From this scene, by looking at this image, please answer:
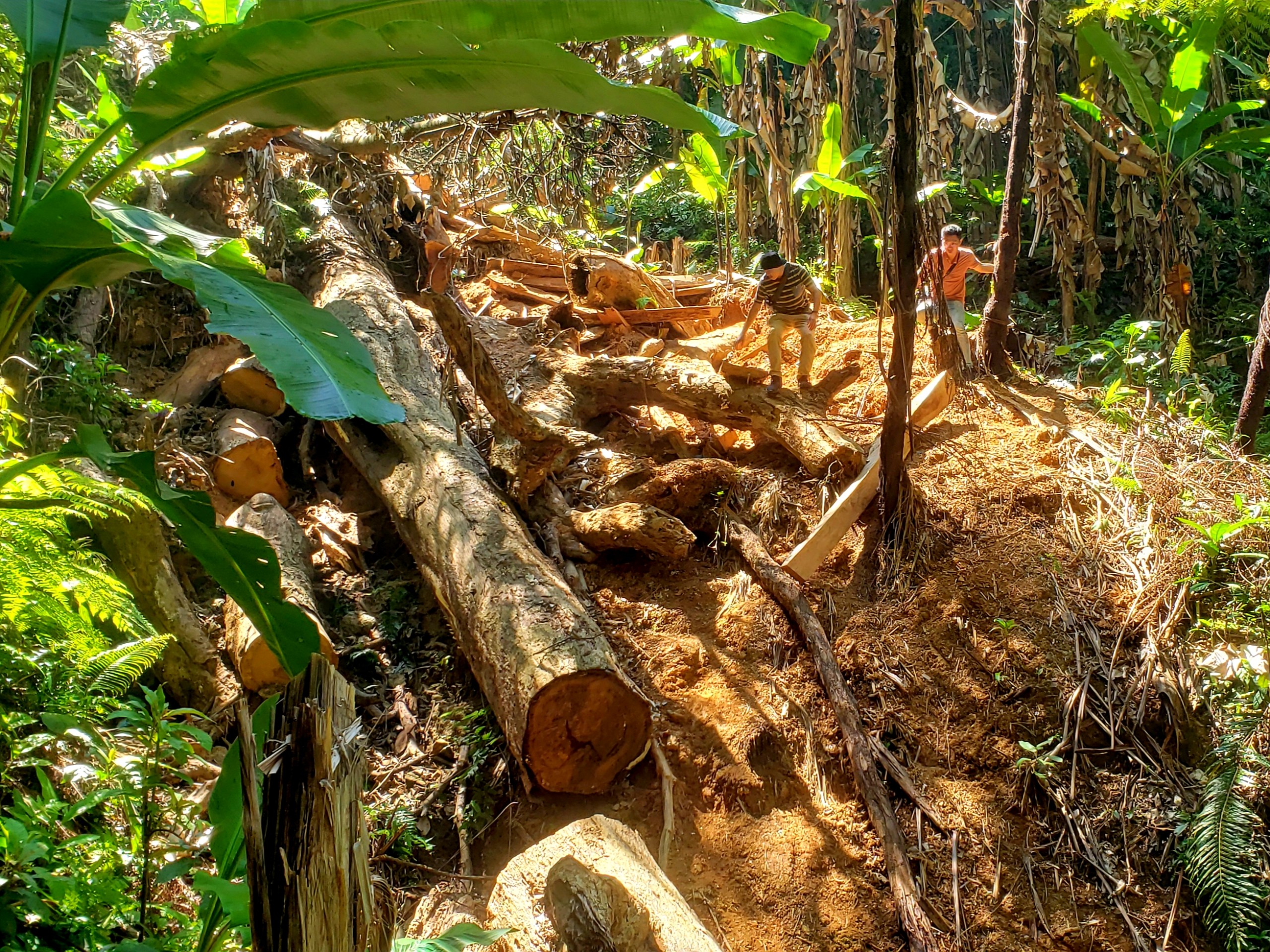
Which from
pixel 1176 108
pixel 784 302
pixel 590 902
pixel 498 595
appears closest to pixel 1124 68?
pixel 1176 108

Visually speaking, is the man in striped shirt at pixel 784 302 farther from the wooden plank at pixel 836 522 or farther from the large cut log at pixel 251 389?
the large cut log at pixel 251 389

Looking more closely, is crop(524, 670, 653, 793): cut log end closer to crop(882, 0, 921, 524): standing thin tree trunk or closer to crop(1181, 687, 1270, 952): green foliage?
crop(882, 0, 921, 524): standing thin tree trunk

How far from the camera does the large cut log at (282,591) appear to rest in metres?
4.11

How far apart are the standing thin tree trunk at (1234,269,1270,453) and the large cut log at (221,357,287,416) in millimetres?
7229

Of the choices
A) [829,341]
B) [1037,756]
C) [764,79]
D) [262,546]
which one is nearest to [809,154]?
[829,341]

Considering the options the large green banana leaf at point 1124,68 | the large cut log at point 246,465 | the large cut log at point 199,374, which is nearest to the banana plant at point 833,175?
the large green banana leaf at point 1124,68

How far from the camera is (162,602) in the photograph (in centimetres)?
405

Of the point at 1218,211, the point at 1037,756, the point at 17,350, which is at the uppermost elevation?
the point at 1218,211

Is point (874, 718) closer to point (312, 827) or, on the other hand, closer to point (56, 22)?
point (312, 827)

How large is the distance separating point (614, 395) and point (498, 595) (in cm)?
306

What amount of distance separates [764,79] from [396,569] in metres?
11.4

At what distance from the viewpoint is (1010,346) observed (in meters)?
7.85

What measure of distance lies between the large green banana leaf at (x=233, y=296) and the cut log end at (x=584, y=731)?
199 cm

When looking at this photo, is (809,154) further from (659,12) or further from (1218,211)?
(659,12)
